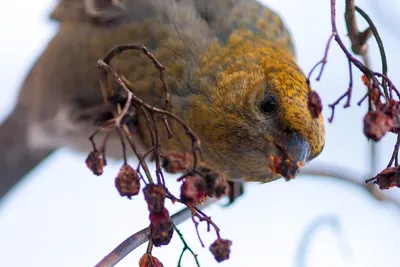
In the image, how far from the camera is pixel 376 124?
43.6 inches

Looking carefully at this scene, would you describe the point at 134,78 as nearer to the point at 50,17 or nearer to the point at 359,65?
the point at 50,17

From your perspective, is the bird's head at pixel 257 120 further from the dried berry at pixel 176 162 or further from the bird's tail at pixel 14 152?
the bird's tail at pixel 14 152

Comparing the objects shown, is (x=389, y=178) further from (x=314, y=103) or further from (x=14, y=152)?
(x=14, y=152)

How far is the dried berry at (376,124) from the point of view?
1098 mm

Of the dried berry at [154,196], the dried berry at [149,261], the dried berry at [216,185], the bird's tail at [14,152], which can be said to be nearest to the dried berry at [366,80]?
the dried berry at [216,185]

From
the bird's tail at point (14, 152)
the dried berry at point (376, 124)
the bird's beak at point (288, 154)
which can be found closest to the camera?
the dried berry at point (376, 124)

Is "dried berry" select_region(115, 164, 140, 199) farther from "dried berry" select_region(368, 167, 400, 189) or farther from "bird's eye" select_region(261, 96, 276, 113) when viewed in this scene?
"bird's eye" select_region(261, 96, 276, 113)

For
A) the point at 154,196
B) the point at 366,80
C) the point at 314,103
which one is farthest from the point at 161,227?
the point at 366,80

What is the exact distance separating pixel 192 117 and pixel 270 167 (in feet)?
1.08

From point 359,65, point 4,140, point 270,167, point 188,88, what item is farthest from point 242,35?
point 4,140

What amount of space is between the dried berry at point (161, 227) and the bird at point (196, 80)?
0.43 m

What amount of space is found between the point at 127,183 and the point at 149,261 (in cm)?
20

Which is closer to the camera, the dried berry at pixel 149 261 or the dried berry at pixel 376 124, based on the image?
the dried berry at pixel 376 124

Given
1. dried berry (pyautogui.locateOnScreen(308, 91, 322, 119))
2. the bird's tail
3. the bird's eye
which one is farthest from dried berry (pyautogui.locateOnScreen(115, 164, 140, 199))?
the bird's tail
